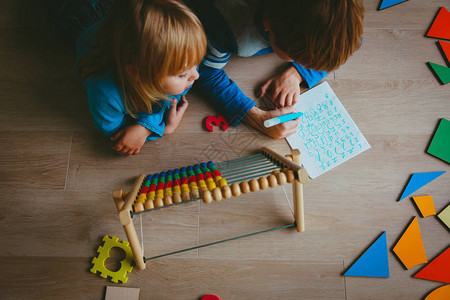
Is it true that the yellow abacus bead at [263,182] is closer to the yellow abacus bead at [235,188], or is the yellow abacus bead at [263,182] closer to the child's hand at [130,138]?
the yellow abacus bead at [235,188]

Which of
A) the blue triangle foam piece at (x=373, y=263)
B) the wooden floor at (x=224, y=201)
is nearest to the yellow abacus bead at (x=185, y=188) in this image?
the wooden floor at (x=224, y=201)

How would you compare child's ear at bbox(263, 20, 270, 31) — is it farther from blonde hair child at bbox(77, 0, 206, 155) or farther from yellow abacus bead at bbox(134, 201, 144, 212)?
yellow abacus bead at bbox(134, 201, 144, 212)

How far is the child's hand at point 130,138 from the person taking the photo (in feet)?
2.84

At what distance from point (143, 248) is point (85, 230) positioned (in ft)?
0.55

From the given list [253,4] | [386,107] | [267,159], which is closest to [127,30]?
[253,4]

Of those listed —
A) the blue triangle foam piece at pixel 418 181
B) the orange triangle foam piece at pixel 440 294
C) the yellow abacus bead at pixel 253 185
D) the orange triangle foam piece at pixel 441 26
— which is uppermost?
the orange triangle foam piece at pixel 441 26

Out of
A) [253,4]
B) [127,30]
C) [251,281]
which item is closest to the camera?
[127,30]

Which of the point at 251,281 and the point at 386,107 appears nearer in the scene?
the point at 251,281

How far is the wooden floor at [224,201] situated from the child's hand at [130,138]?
0.14 feet

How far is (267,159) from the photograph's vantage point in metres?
0.81

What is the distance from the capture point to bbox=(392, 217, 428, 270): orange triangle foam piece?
0.86m

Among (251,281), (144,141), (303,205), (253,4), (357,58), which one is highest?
(253,4)

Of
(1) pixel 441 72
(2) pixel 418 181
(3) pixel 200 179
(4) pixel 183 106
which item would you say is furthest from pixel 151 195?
(1) pixel 441 72

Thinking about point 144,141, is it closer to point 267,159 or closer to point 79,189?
point 79,189
